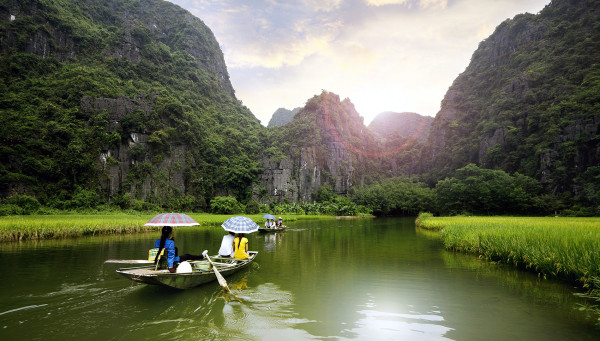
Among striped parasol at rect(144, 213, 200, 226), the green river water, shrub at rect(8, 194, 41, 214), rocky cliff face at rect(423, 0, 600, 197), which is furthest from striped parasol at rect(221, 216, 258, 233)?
rocky cliff face at rect(423, 0, 600, 197)

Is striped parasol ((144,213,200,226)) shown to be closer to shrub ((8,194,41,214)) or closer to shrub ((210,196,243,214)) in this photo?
shrub ((8,194,41,214))

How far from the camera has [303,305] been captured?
261 inches

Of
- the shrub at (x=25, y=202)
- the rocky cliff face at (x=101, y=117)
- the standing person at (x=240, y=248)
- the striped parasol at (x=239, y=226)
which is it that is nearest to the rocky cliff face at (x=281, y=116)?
the rocky cliff face at (x=101, y=117)

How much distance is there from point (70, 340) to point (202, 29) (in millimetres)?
115680

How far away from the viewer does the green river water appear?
5.10 metres

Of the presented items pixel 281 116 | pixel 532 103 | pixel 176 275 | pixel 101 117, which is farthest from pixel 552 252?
pixel 281 116

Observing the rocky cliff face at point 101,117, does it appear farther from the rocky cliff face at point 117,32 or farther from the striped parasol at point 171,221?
the striped parasol at point 171,221

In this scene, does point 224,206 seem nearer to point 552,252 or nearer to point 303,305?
point 303,305

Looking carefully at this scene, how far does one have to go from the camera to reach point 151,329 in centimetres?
523

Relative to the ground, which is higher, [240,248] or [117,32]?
[117,32]

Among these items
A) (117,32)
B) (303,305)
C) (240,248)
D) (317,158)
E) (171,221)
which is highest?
(117,32)

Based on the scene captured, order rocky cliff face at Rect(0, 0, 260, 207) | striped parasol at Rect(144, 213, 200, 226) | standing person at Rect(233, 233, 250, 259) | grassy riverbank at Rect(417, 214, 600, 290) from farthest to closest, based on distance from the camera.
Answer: rocky cliff face at Rect(0, 0, 260, 207)
standing person at Rect(233, 233, 250, 259)
striped parasol at Rect(144, 213, 200, 226)
grassy riverbank at Rect(417, 214, 600, 290)

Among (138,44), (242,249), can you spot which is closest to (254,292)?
(242,249)

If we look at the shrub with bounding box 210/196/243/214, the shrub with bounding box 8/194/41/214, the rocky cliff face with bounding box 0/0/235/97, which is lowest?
the shrub with bounding box 210/196/243/214
